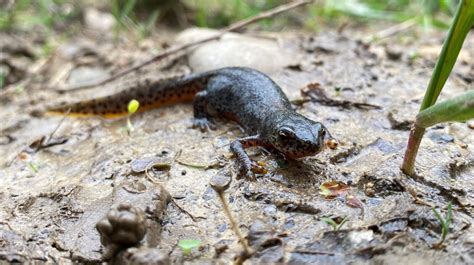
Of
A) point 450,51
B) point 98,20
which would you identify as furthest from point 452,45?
point 98,20

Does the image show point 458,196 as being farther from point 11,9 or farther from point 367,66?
point 11,9

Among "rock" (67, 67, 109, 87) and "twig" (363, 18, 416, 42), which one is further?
"twig" (363, 18, 416, 42)

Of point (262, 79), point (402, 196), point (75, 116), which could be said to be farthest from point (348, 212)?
point (75, 116)

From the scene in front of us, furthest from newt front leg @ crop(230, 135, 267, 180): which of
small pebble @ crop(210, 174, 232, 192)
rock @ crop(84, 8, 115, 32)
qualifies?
rock @ crop(84, 8, 115, 32)

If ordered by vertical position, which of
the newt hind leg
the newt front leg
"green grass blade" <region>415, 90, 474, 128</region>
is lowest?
the newt hind leg

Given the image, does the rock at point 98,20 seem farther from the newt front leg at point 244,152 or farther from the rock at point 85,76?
the newt front leg at point 244,152

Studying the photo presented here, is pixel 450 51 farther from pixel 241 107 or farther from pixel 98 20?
pixel 98 20

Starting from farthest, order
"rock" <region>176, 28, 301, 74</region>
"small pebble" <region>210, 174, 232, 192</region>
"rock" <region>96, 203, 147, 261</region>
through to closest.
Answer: "rock" <region>176, 28, 301, 74</region>
"small pebble" <region>210, 174, 232, 192</region>
"rock" <region>96, 203, 147, 261</region>

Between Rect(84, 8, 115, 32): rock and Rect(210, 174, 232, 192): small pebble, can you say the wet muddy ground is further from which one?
Rect(84, 8, 115, 32): rock

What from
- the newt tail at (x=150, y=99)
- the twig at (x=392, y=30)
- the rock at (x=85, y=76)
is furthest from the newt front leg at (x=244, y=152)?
the twig at (x=392, y=30)
